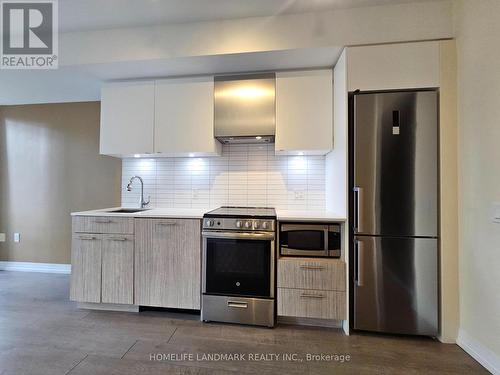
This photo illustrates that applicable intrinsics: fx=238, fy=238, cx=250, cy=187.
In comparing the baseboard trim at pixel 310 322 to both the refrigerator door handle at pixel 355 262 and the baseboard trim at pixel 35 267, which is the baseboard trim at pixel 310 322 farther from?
the baseboard trim at pixel 35 267

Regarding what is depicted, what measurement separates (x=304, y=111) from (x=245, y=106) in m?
0.60

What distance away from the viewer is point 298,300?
6.79ft

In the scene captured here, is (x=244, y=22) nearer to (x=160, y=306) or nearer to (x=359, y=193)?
(x=359, y=193)

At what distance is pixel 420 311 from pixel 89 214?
309cm

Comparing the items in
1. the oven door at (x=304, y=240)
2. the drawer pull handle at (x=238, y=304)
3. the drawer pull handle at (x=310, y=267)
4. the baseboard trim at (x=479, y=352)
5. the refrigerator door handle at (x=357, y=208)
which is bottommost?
the baseboard trim at (x=479, y=352)

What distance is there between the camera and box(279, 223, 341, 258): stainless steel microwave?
6.94 ft

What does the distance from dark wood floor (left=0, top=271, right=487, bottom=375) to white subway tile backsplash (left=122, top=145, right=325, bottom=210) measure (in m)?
1.28

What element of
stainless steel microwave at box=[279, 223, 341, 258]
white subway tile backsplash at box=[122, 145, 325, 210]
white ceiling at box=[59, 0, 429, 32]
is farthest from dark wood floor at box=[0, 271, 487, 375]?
white ceiling at box=[59, 0, 429, 32]

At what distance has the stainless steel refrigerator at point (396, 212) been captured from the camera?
1.88 meters

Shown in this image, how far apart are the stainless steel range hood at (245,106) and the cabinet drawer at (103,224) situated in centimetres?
127

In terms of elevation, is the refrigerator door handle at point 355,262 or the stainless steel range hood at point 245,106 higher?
the stainless steel range hood at point 245,106

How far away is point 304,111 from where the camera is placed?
2387mm

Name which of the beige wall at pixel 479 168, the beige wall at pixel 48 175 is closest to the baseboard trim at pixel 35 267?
the beige wall at pixel 48 175

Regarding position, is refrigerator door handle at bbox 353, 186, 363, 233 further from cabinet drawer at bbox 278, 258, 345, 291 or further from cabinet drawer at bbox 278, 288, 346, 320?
cabinet drawer at bbox 278, 288, 346, 320
